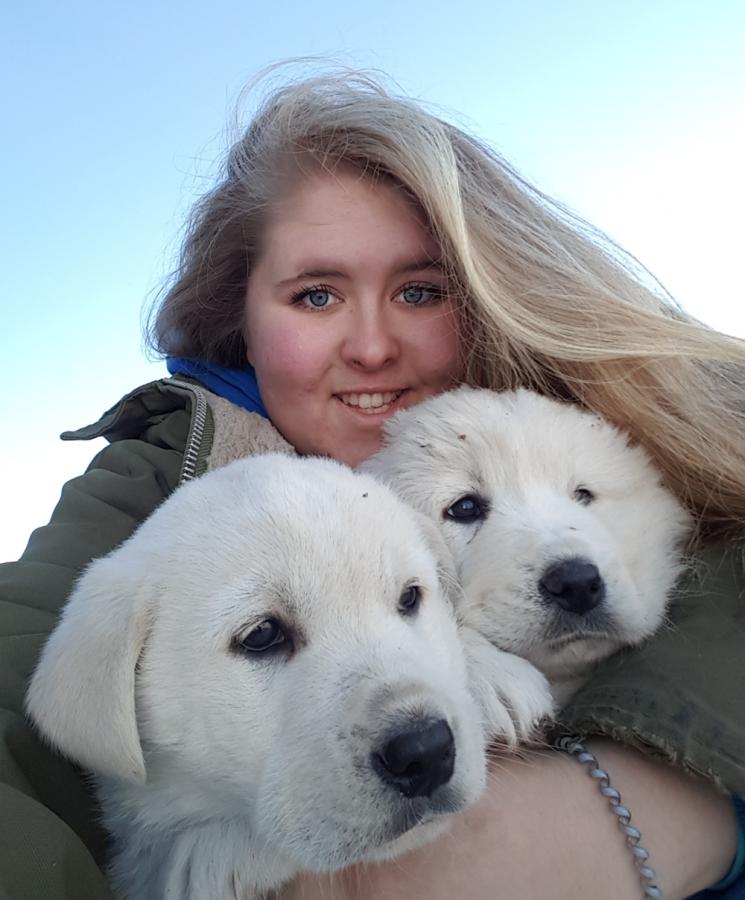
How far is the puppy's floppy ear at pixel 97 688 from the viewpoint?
143 centimetres

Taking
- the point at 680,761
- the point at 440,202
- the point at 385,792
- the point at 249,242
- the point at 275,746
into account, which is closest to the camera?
the point at 385,792

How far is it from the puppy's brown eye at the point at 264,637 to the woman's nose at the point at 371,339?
1.42 m

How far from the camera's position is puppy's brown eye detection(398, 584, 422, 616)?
1.71m

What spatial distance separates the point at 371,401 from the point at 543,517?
3.69 ft

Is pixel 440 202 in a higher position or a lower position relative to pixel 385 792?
higher

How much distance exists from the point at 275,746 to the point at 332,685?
0.18 m

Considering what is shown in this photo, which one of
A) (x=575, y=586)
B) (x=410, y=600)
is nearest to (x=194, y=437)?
(x=410, y=600)

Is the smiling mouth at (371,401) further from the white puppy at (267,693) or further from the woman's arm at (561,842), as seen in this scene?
the woman's arm at (561,842)

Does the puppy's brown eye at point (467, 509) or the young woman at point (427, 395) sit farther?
the puppy's brown eye at point (467, 509)

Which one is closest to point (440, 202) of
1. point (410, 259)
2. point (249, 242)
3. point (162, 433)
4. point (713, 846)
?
point (410, 259)

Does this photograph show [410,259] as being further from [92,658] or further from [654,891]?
[654,891]

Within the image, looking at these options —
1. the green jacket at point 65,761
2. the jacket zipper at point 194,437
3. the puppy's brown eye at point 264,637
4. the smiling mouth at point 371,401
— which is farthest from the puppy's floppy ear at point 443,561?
the smiling mouth at point 371,401

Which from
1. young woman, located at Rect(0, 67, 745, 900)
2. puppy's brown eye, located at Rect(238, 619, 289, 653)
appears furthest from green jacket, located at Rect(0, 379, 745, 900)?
puppy's brown eye, located at Rect(238, 619, 289, 653)

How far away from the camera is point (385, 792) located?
4.39 ft
